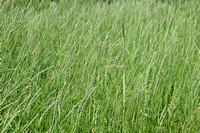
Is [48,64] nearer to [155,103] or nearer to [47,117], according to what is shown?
[47,117]

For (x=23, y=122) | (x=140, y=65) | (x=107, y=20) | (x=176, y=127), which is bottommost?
(x=176, y=127)

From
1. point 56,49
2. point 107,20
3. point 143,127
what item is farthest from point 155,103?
point 107,20

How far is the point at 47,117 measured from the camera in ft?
4.45

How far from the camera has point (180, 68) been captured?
200cm

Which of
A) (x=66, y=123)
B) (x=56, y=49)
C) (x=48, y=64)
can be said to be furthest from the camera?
(x=56, y=49)

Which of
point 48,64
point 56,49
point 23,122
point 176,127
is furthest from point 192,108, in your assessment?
point 56,49

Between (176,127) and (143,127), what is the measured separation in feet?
0.79

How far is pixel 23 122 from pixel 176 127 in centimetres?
88

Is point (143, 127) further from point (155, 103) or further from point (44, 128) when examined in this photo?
point (44, 128)

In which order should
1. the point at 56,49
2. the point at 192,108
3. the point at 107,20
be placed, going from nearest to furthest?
1. the point at 192,108
2. the point at 56,49
3. the point at 107,20

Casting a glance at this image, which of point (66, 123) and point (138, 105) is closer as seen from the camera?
point (66, 123)

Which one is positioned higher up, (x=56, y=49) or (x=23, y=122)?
(x=56, y=49)

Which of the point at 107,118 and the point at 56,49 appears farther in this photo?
the point at 56,49

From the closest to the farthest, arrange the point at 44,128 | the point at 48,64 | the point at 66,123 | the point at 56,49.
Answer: the point at 66,123, the point at 44,128, the point at 48,64, the point at 56,49
